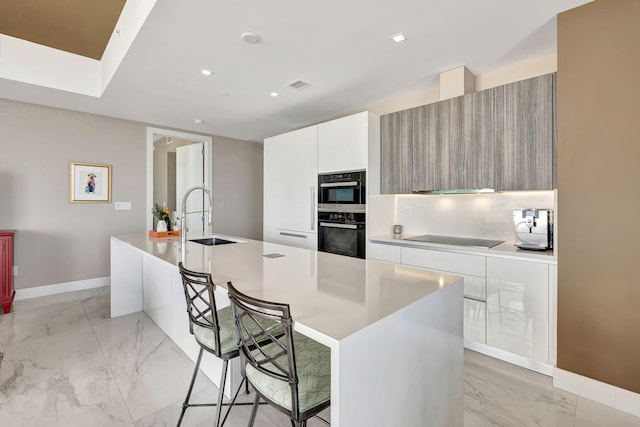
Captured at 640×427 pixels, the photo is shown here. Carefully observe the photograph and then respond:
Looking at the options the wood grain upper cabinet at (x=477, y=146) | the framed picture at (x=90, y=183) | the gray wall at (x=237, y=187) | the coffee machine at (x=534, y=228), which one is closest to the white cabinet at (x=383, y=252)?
the wood grain upper cabinet at (x=477, y=146)

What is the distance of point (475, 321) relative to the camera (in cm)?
241

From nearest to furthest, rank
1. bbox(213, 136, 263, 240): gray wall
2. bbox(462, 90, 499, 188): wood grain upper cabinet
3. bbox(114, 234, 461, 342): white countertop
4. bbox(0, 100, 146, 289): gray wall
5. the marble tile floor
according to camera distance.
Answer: bbox(114, 234, 461, 342): white countertop → the marble tile floor → bbox(462, 90, 499, 188): wood grain upper cabinet → bbox(0, 100, 146, 289): gray wall → bbox(213, 136, 263, 240): gray wall

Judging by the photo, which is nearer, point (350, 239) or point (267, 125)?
point (350, 239)

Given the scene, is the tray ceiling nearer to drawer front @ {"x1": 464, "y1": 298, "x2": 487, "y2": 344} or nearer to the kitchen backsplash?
the kitchen backsplash

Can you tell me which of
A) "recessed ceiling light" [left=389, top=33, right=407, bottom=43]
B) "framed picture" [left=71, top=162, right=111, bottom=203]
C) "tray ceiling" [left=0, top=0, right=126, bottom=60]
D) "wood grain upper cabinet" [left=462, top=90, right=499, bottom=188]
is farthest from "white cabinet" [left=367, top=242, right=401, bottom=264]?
"framed picture" [left=71, top=162, right=111, bottom=203]

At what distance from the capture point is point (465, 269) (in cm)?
243

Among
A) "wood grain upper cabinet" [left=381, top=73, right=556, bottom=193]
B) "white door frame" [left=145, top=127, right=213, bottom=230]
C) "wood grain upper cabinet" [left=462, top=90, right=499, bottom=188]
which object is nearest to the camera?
"wood grain upper cabinet" [left=381, top=73, right=556, bottom=193]

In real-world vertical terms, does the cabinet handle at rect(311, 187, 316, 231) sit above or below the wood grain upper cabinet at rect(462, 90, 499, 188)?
below

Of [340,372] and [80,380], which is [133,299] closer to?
[80,380]

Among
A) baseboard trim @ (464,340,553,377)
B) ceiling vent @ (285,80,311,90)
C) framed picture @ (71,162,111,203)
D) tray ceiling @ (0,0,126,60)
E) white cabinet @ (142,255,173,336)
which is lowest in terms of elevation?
baseboard trim @ (464,340,553,377)

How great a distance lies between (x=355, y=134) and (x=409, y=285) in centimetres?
218

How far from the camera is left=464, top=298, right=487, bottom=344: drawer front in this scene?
2365mm

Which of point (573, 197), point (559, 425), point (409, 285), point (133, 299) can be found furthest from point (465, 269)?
point (133, 299)

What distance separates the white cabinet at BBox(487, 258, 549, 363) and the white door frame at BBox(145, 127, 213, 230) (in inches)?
180
